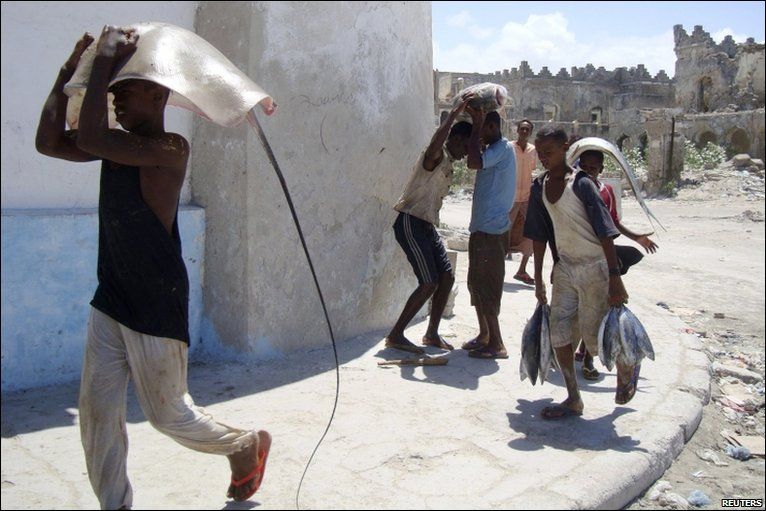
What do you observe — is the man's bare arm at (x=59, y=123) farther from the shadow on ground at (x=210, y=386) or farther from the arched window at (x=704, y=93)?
the arched window at (x=704, y=93)

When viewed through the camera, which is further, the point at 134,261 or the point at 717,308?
the point at 717,308

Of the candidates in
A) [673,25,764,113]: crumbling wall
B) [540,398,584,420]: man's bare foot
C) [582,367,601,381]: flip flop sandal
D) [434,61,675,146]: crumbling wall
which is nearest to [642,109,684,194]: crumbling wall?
[673,25,764,113]: crumbling wall

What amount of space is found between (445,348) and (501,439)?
1.64m

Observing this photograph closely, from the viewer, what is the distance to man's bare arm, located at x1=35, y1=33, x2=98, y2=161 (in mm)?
2562

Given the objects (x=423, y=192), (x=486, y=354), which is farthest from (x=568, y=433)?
(x=423, y=192)

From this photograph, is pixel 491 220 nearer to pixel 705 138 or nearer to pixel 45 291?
pixel 45 291

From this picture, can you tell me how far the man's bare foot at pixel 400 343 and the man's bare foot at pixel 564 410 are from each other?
1313 mm

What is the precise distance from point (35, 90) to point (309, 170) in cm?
171

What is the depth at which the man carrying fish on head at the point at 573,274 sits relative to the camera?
3.79m

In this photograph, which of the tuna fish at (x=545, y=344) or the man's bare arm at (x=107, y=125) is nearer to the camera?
the man's bare arm at (x=107, y=125)

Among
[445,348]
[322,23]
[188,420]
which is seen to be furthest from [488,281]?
[188,420]

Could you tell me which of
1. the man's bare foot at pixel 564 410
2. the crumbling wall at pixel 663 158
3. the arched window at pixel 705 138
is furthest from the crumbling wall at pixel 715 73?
the man's bare foot at pixel 564 410

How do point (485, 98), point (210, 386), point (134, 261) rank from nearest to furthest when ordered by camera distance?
point (134, 261), point (210, 386), point (485, 98)

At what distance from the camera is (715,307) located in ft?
25.3
